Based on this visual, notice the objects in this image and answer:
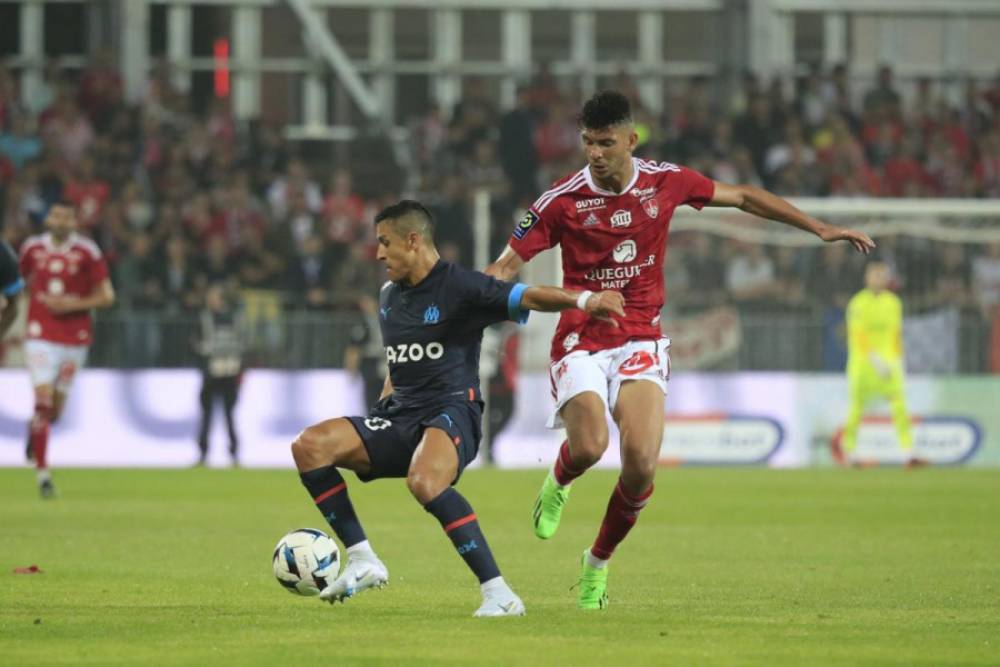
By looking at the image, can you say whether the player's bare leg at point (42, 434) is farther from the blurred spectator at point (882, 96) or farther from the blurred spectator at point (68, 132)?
the blurred spectator at point (882, 96)

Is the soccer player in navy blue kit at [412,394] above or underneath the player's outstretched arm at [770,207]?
underneath

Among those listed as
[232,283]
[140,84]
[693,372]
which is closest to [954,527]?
[693,372]

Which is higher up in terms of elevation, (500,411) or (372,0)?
(372,0)

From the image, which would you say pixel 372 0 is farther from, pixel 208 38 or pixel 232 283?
pixel 232 283

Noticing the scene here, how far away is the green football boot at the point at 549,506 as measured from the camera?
1009cm

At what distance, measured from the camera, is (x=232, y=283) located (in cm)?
2450

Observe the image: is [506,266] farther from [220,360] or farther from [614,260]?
[220,360]

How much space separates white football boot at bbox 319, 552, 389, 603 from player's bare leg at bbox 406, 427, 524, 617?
417 mm

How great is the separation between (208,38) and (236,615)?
77.6 ft

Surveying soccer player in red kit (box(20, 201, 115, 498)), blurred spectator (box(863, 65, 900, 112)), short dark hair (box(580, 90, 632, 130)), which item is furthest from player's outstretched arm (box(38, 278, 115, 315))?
blurred spectator (box(863, 65, 900, 112))

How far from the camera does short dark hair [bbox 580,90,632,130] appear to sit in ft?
30.8

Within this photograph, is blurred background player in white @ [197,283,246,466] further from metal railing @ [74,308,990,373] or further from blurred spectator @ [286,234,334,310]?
blurred spectator @ [286,234,334,310]

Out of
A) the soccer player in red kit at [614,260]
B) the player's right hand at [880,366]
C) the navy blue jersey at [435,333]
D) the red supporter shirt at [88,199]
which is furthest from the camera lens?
the red supporter shirt at [88,199]

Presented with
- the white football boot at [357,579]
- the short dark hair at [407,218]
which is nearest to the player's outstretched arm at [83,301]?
the short dark hair at [407,218]
